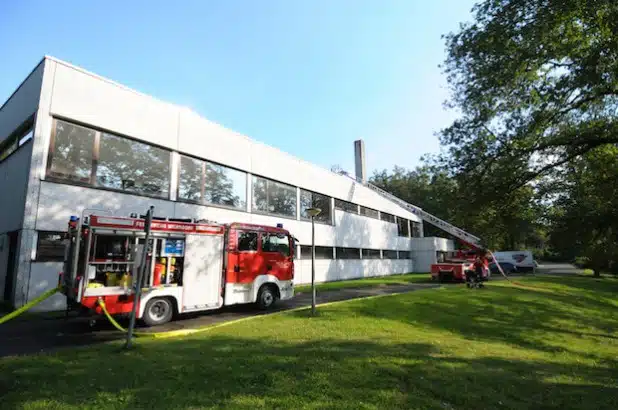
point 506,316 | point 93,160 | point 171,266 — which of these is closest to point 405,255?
point 506,316

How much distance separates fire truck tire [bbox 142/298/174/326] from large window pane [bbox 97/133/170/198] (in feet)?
21.2

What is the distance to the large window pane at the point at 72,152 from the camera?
1262cm

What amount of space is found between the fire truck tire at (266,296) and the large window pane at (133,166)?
6597 millimetres

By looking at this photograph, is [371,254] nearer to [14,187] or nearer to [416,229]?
[416,229]

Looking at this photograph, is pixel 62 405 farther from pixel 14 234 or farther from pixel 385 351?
pixel 14 234

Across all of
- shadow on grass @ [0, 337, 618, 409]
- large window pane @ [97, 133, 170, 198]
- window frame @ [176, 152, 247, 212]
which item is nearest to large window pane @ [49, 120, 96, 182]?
large window pane @ [97, 133, 170, 198]

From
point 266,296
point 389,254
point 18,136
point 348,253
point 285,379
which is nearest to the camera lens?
point 285,379

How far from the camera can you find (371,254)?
104ft

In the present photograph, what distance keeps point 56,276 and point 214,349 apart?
27.8 feet

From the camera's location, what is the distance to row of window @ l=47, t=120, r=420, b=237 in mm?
12969

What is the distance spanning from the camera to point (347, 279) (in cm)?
2730

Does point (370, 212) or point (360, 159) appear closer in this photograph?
point (370, 212)

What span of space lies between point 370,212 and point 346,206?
15.1 ft

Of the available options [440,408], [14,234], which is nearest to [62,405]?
[440,408]
